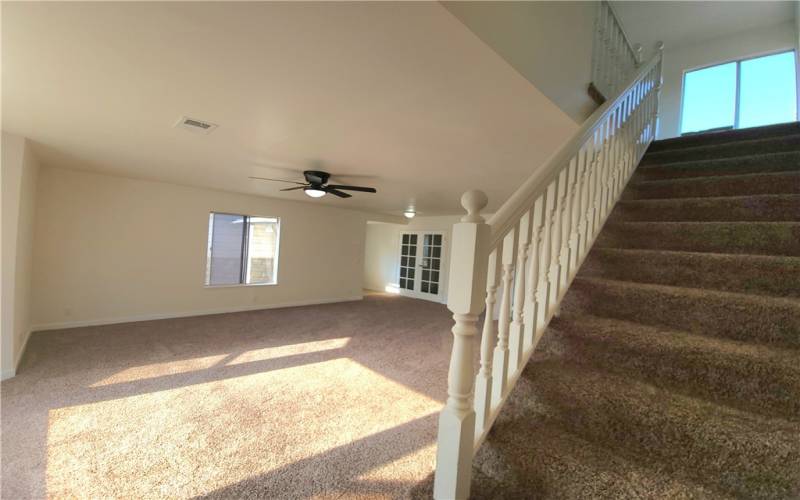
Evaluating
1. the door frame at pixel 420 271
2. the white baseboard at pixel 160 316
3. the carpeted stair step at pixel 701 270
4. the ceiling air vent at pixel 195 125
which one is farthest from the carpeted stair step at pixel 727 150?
the white baseboard at pixel 160 316

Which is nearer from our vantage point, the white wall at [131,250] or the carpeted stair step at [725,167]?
the carpeted stair step at [725,167]

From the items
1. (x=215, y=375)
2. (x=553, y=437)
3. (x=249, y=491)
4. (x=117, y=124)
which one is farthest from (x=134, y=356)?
(x=553, y=437)

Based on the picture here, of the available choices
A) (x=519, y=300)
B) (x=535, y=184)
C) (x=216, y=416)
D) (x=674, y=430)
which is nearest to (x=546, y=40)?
(x=535, y=184)

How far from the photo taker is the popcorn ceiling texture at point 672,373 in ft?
2.89

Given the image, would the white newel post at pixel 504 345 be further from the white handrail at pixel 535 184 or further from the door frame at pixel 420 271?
the door frame at pixel 420 271

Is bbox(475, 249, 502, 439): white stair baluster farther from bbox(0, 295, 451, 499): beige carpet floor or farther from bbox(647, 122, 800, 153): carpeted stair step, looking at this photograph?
bbox(647, 122, 800, 153): carpeted stair step

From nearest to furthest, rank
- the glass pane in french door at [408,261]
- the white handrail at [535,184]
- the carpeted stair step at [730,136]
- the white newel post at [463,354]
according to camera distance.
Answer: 1. the white newel post at [463,354]
2. the white handrail at [535,184]
3. the carpeted stair step at [730,136]
4. the glass pane in french door at [408,261]

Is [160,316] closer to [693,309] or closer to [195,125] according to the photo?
[195,125]

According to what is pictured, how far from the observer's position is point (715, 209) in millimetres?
1899

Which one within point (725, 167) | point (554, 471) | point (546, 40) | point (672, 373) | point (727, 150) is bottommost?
point (554, 471)

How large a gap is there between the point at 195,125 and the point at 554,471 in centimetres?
275

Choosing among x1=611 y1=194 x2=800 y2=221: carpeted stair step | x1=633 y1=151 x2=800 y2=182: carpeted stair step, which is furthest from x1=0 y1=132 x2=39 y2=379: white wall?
x1=633 y1=151 x2=800 y2=182: carpeted stair step

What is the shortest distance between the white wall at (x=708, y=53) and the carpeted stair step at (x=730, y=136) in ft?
8.04

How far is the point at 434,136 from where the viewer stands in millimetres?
2291
